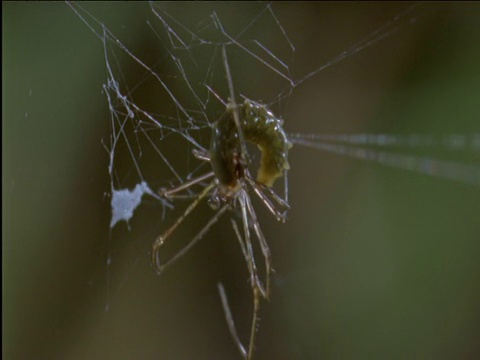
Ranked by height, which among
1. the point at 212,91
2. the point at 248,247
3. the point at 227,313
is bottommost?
the point at 227,313

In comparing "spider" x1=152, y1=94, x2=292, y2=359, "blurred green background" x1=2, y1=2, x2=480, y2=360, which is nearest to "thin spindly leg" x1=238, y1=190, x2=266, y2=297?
"spider" x1=152, y1=94, x2=292, y2=359

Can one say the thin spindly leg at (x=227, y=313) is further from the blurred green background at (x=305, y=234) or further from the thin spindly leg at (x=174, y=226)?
the thin spindly leg at (x=174, y=226)

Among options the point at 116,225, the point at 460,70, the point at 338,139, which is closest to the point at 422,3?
the point at 460,70

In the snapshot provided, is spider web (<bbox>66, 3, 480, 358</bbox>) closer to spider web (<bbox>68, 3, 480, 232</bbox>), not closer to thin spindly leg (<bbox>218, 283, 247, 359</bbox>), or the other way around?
spider web (<bbox>68, 3, 480, 232</bbox>)

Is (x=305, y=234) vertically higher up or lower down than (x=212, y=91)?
lower down

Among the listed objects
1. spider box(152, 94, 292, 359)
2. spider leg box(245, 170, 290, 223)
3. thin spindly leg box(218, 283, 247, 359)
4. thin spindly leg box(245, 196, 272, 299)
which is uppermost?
spider box(152, 94, 292, 359)

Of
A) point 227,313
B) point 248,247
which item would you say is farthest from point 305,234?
point 248,247

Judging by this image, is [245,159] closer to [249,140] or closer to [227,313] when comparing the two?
[249,140]
